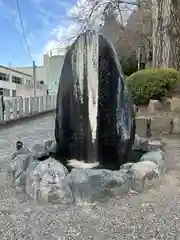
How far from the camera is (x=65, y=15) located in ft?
42.2

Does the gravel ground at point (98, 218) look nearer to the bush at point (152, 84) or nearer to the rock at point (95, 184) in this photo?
the rock at point (95, 184)

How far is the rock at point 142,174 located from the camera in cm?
327

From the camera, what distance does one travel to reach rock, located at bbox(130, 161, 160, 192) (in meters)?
3.27

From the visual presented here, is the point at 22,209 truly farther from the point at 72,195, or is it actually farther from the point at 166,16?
the point at 166,16

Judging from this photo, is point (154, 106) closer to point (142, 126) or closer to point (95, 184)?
point (142, 126)

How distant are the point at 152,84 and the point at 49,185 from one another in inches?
252

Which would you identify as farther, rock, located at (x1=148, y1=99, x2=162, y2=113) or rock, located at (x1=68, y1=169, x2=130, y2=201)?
rock, located at (x1=148, y1=99, x2=162, y2=113)

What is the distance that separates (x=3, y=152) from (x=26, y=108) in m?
7.16

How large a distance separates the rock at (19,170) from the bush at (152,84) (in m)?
5.68

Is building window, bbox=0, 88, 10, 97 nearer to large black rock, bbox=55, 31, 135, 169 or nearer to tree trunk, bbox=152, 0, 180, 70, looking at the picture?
tree trunk, bbox=152, 0, 180, 70

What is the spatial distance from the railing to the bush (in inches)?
185

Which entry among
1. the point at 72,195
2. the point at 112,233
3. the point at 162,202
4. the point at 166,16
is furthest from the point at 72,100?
the point at 166,16

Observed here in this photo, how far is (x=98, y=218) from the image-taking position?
105 inches

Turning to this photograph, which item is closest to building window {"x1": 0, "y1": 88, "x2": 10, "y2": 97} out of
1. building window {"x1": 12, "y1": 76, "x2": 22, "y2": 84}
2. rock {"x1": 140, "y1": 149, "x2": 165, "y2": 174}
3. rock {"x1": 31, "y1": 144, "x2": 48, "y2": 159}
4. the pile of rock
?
building window {"x1": 12, "y1": 76, "x2": 22, "y2": 84}
